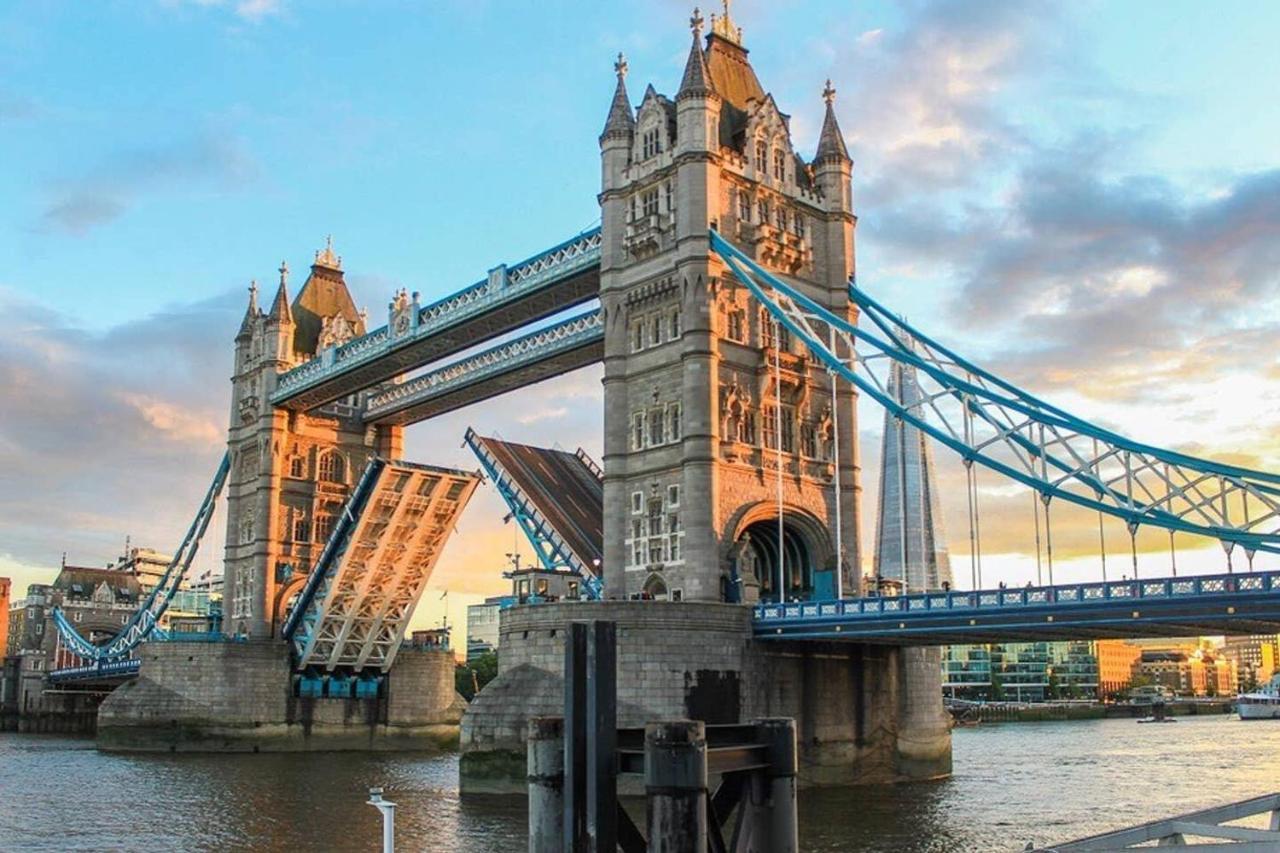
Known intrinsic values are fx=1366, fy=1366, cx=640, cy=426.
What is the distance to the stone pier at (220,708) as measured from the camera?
2537 inches

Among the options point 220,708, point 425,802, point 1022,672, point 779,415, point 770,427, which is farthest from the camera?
point 1022,672

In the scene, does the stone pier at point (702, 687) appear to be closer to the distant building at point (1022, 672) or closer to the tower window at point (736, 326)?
the tower window at point (736, 326)

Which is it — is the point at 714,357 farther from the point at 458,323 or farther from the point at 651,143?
the point at 458,323

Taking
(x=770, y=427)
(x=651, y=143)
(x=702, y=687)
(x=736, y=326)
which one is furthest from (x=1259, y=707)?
(x=702, y=687)

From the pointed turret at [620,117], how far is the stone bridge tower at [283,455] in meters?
24.9

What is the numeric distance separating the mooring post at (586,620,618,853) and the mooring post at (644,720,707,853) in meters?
0.52

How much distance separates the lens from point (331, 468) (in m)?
72.9

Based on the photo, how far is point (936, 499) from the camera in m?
137

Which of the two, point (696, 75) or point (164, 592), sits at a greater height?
point (696, 75)

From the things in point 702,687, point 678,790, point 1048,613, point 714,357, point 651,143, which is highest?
point 651,143

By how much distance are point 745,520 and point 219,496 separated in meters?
42.5

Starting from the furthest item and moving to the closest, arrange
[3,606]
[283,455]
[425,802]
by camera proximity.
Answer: [3,606], [283,455], [425,802]

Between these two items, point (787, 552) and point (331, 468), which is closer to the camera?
point (787, 552)

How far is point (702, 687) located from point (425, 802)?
338 inches
